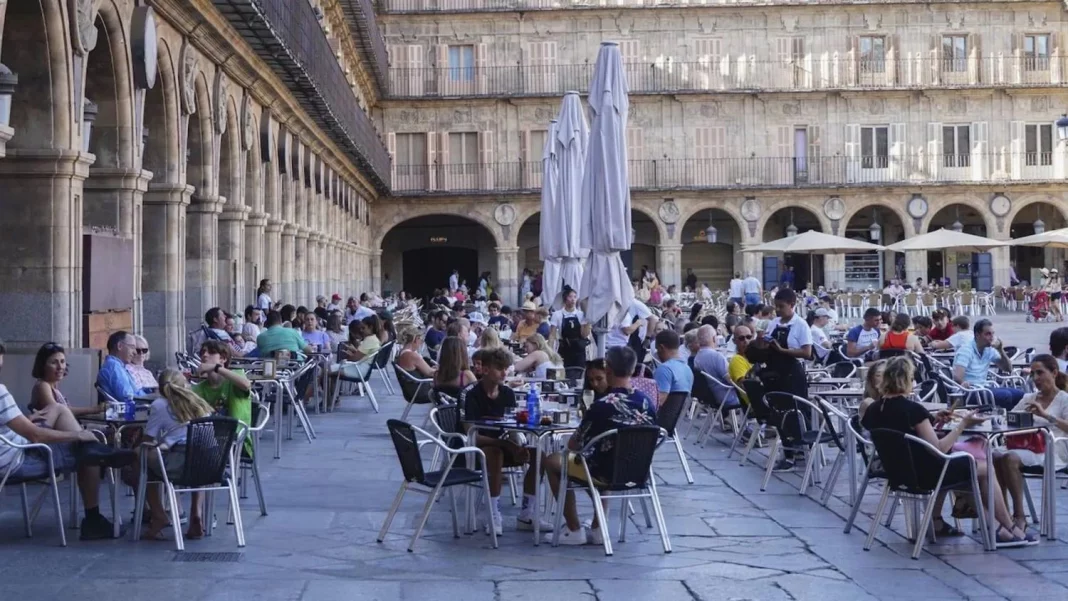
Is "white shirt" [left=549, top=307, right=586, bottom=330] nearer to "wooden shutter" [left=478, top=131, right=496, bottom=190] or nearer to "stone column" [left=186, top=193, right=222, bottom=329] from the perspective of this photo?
"stone column" [left=186, top=193, right=222, bottom=329]

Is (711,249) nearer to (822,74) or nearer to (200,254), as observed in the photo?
(822,74)

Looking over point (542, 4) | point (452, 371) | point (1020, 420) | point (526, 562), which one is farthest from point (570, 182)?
point (542, 4)

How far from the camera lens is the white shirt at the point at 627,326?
50.9ft

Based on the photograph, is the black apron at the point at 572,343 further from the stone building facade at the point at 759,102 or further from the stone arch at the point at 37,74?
the stone building facade at the point at 759,102

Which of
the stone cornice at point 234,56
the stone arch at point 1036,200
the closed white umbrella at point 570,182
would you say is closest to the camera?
the stone cornice at point 234,56

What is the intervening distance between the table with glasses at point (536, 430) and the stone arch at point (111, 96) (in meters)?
7.14

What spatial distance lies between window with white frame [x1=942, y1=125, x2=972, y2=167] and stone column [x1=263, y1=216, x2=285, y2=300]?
2423 centimetres

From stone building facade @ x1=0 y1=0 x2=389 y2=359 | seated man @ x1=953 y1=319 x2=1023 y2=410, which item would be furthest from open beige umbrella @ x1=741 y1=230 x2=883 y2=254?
seated man @ x1=953 y1=319 x2=1023 y2=410

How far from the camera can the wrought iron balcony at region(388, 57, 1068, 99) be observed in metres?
43.4

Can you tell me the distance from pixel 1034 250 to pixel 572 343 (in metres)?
34.2

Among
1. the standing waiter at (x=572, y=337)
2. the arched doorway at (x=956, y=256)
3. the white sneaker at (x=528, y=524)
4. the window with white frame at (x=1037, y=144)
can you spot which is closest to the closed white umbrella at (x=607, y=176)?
the standing waiter at (x=572, y=337)

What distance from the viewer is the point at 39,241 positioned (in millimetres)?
12227

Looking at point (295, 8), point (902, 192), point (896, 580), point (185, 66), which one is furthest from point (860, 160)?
point (896, 580)

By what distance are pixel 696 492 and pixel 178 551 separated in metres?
3.76
